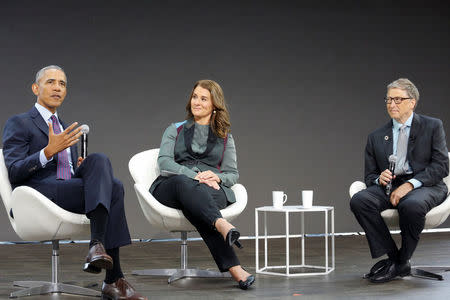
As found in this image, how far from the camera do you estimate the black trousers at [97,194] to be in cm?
302

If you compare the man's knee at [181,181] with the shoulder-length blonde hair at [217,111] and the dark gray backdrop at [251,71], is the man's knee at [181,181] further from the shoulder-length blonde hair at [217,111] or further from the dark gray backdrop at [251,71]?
the dark gray backdrop at [251,71]

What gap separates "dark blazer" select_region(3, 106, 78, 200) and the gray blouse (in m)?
0.72

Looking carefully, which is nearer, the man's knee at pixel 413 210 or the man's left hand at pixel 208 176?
the man's knee at pixel 413 210

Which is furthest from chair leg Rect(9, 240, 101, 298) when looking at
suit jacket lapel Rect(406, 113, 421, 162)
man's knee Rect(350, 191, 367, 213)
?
suit jacket lapel Rect(406, 113, 421, 162)

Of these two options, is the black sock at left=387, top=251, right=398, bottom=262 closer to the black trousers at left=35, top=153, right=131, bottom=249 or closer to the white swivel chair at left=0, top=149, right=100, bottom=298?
the black trousers at left=35, top=153, right=131, bottom=249

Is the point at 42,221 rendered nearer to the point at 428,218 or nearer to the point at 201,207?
the point at 201,207

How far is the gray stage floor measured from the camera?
10.8ft

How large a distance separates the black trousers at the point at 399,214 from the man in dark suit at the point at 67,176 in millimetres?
1462

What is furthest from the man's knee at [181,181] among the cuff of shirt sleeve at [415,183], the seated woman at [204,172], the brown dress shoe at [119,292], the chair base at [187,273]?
the cuff of shirt sleeve at [415,183]

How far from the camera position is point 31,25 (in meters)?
6.11

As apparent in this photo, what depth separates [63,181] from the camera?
3207 mm

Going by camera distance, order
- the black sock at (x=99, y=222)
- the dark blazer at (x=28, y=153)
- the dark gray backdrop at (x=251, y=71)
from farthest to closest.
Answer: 1. the dark gray backdrop at (x=251, y=71)
2. the dark blazer at (x=28, y=153)
3. the black sock at (x=99, y=222)

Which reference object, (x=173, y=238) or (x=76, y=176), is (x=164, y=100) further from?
(x=76, y=176)

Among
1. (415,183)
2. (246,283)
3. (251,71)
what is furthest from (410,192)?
(251,71)
